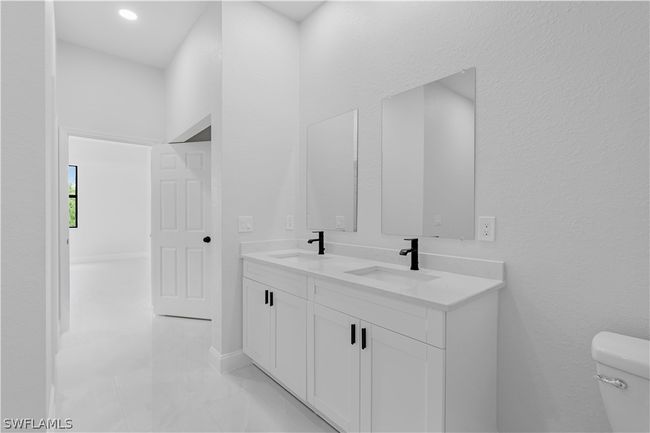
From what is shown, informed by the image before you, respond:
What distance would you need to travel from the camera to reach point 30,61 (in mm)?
1154

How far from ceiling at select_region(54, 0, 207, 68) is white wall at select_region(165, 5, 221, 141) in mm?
120

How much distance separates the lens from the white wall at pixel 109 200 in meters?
7.25

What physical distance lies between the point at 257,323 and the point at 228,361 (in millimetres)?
448

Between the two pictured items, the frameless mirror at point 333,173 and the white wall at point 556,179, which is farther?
the frameless mirror at point 333,173

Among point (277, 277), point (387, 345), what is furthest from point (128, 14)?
point (387, 345)

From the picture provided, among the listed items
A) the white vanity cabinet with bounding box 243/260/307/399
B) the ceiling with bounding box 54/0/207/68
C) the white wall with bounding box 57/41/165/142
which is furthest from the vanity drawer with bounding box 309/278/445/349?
the white wall with bounding box 57/41/165/142

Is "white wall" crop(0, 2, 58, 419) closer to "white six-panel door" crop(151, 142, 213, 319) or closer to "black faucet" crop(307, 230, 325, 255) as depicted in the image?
"black faucet" crop(307, 230, 325, 255)

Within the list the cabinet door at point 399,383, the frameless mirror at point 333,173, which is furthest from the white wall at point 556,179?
the frameless mirror at point 333,173

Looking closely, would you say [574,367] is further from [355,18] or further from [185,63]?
[185,63]

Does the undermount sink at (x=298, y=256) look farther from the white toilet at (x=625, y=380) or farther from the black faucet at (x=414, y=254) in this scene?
the white toilet at (x=625, y=380)

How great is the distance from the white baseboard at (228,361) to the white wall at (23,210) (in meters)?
1.32

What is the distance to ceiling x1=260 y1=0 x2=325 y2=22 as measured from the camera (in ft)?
8.57

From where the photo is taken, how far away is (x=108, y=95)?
11.5ft
